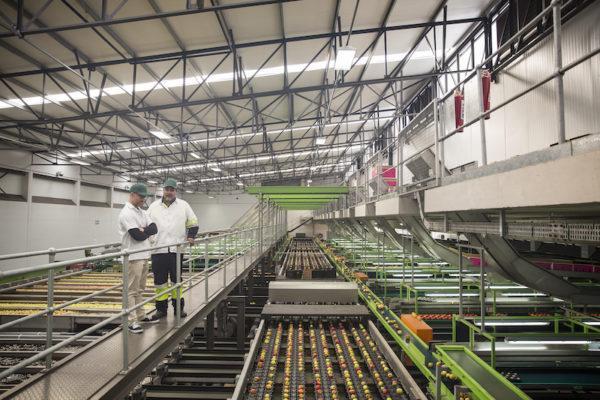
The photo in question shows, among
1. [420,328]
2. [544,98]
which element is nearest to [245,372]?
[420,328]

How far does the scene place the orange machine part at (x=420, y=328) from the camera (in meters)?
4.48

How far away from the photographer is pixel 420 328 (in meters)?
4.55

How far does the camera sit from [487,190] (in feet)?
7.40

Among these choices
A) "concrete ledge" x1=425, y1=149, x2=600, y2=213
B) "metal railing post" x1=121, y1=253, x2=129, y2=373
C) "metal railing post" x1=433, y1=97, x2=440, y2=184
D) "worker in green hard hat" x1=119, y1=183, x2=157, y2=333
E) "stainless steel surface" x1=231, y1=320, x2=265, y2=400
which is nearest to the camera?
"concrete ledge" x1=425, y1=149, x2=600, y2=213

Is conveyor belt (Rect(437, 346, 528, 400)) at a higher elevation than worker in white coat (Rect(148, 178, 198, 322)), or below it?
below

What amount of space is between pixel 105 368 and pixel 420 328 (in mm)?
3726

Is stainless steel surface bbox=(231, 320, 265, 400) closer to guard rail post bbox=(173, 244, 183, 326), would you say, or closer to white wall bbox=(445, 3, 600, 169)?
guard rail post bbox=(173, 244, 183, 326)

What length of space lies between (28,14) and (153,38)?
90.6 inches

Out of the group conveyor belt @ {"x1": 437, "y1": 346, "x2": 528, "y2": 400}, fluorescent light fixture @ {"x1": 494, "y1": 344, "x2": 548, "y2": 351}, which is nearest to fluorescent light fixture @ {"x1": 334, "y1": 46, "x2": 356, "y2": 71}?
conveyor belt @ {"x1": 437, "y1": 346, "x2": 528, "y2": 400}

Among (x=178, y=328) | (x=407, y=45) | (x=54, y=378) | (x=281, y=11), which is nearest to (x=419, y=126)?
(x=178, y=328)

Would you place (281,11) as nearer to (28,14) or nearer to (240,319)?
(28,14)

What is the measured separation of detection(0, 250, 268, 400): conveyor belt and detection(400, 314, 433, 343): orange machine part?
3025 mm

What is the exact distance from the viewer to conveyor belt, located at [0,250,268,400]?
94.2 inches

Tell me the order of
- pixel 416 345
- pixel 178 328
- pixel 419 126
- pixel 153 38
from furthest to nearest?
pixel 153 38 → pixel 416 345 → pixel 419 126 → pixel 178 328
